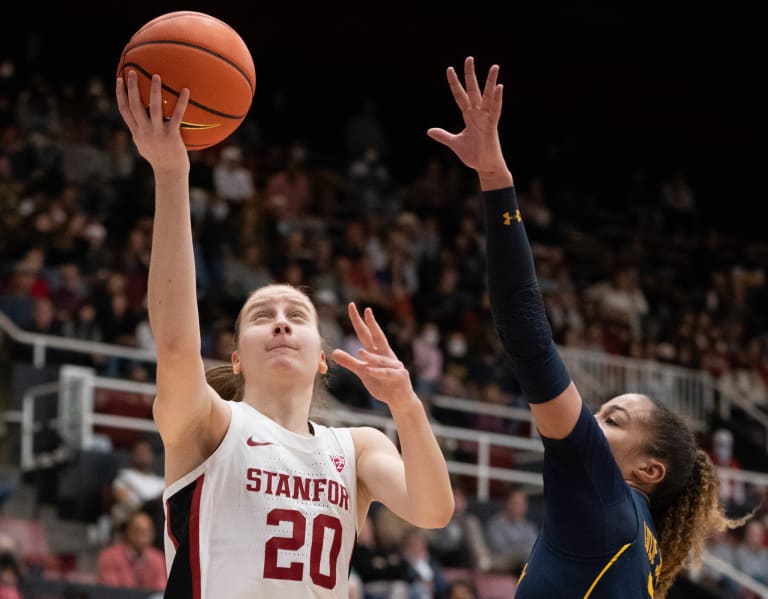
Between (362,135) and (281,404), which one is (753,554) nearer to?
(362,135)

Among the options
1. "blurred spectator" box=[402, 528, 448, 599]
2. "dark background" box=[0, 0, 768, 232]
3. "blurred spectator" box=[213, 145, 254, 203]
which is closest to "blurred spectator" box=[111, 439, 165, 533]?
"blurred spectator" box=[402, 528, 448, 599]

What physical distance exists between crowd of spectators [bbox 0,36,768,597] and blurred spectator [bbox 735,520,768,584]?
18 mm

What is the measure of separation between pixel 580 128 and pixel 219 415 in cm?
1784

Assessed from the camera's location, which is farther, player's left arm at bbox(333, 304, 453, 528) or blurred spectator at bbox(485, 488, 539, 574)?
blurred spectator at bbox(485, 488, 539, 574)

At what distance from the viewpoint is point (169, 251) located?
10.6 feet

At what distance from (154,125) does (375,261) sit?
1067 cm

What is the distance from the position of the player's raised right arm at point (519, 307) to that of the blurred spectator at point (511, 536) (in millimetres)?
7132

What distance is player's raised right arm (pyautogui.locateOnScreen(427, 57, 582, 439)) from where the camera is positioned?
10.1ft

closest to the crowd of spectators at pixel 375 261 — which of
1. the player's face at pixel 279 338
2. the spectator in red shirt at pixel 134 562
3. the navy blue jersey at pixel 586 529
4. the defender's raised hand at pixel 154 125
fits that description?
the spectator in red shirt at pixel 134 562

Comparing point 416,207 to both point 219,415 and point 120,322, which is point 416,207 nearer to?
point 120,322

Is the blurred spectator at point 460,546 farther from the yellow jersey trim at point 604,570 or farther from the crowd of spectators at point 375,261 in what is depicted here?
the yellow jersey trim at point 604,570

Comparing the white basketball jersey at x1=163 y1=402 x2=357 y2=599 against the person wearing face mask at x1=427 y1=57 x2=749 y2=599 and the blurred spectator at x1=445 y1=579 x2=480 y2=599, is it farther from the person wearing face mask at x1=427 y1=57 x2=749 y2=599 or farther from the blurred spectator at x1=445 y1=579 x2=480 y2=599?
the blurred spectator at x1=445 y1=579 x2=480 y2=599

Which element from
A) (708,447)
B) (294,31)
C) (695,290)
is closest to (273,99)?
(294,31)

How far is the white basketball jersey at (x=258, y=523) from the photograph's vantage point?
3.41m
